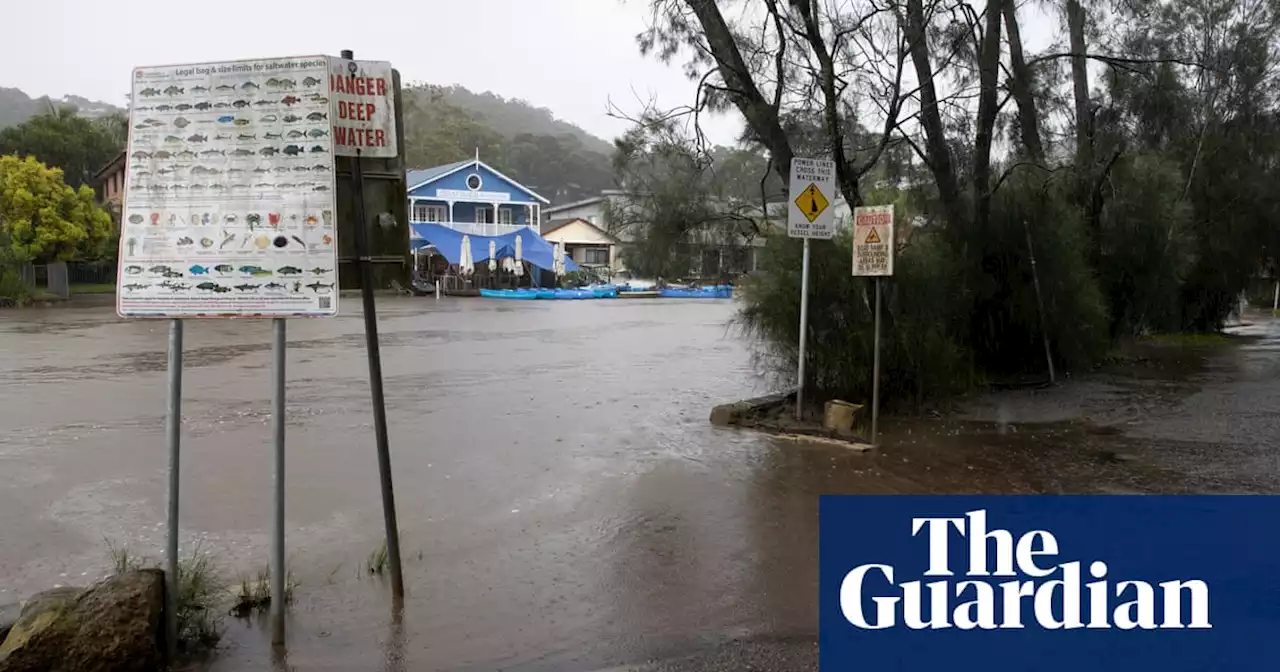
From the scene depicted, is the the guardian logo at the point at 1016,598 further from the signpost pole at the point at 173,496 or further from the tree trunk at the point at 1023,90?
the tree trunk at the point at 1023,90

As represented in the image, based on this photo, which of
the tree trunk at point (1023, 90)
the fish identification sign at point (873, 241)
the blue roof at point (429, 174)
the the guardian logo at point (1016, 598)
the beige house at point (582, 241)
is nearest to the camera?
the the guardian logo at point (1016, 598)

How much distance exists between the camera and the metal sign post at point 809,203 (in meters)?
8.39

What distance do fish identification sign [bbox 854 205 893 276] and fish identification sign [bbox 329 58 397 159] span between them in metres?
4.93

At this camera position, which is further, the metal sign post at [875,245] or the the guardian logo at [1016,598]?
the metal sign post at [875,245]

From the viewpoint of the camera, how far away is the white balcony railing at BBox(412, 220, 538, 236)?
148ft

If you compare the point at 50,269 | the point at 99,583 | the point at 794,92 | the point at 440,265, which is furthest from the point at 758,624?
the point at 440,265

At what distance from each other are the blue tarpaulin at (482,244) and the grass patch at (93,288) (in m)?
12.9

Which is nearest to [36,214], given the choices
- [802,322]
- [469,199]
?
[469,199]

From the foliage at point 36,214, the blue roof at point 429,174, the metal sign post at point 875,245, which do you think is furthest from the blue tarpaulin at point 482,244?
the metal sign post at point 875,245

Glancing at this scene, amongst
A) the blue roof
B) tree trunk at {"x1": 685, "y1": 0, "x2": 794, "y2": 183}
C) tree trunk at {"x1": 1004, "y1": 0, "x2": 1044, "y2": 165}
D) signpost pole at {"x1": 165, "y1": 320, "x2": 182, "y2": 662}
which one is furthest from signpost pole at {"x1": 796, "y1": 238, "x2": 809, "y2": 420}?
the blue roof

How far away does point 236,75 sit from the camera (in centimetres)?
391

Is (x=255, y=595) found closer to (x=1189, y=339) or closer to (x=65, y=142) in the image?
(x=1189, y=339)

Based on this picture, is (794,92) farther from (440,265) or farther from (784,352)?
(440,265)

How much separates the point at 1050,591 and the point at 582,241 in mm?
52152
